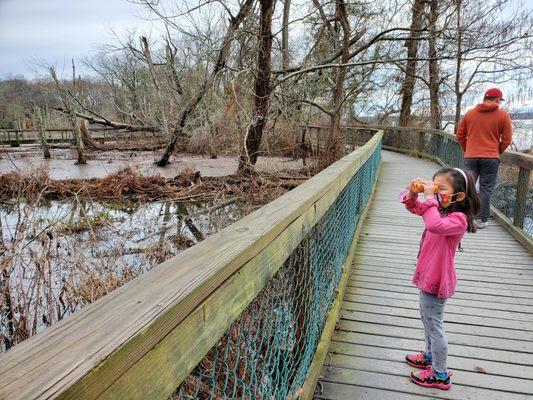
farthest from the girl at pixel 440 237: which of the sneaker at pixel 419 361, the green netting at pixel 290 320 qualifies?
the green netting at pixel 290 320

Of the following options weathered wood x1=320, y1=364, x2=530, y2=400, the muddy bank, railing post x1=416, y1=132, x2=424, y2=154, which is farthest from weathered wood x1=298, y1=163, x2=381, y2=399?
railing post x1=416, y1=132, x2=424, y2=154

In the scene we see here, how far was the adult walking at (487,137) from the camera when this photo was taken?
15.7 feet

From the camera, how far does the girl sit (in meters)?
2.12

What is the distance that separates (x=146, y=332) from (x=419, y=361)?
2289mm

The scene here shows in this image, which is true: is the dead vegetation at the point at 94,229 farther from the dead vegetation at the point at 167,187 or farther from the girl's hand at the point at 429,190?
the girl's hand at the point at 429,190

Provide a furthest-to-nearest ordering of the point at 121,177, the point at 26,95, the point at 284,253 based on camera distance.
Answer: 1. the point at 26,95
2. the point at 121,177
3. the point at 284,253

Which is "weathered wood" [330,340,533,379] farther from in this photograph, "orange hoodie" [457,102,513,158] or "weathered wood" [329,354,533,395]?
"orange hoodie" [457,102,513,158]

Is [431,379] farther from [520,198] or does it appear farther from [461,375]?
[520,198]

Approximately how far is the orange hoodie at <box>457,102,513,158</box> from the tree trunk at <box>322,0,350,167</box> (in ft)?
23.0

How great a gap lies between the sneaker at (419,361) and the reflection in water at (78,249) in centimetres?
343

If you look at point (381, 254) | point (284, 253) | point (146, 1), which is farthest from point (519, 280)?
point (146, 1)

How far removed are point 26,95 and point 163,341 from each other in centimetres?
6909

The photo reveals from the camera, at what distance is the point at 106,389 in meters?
0.60

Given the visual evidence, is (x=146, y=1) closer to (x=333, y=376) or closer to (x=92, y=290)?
(x=92, y=290)
